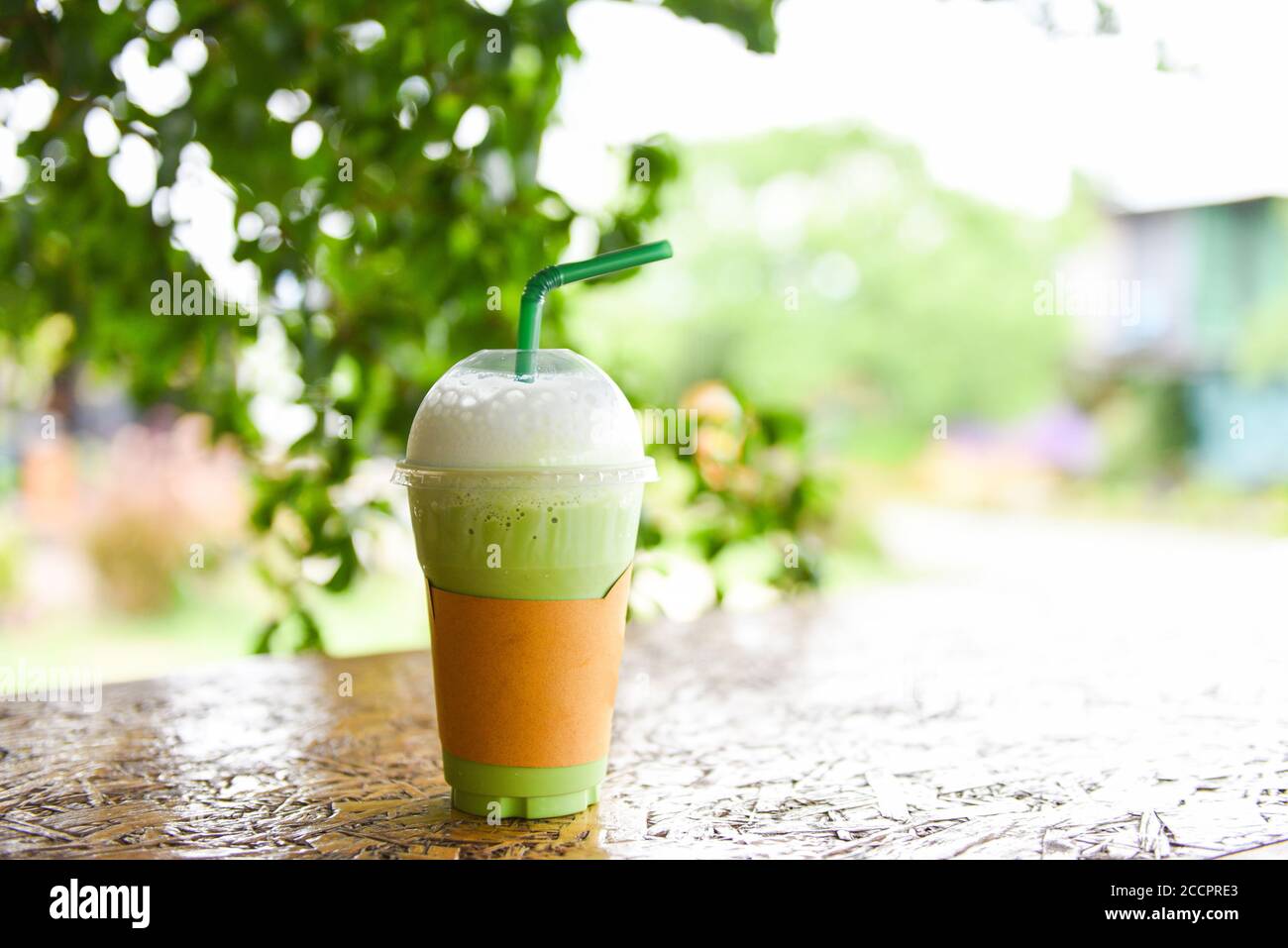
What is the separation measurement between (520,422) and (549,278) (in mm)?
124

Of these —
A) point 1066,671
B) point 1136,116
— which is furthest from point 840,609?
point 1136,116

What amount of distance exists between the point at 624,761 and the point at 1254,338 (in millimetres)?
6825

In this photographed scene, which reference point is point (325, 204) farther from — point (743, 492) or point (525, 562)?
point (525, 562)

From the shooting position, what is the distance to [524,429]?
0.78m

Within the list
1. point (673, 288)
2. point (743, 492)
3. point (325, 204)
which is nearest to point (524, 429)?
point (325, 204)

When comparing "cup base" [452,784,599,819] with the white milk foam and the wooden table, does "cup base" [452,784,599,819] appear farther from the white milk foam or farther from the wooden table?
the white milk foam

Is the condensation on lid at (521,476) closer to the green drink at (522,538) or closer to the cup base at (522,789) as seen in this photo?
the green drink at (522,538)

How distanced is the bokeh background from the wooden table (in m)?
0.43

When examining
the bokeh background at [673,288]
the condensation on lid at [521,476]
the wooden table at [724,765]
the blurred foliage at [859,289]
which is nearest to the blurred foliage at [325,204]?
the bokeh background at [673,288]

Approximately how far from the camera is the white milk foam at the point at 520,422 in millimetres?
779

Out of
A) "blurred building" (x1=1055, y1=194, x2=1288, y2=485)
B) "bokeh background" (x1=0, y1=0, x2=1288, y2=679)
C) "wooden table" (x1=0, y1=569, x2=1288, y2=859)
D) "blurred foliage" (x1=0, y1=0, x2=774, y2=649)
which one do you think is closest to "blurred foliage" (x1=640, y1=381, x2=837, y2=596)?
"bokeh background" (x1=0, y1=0, x2=1288, y2=679)

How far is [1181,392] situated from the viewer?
7.05 meters

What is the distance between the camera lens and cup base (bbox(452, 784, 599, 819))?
0.83 m

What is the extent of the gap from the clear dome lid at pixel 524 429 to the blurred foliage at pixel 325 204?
0.72 m
